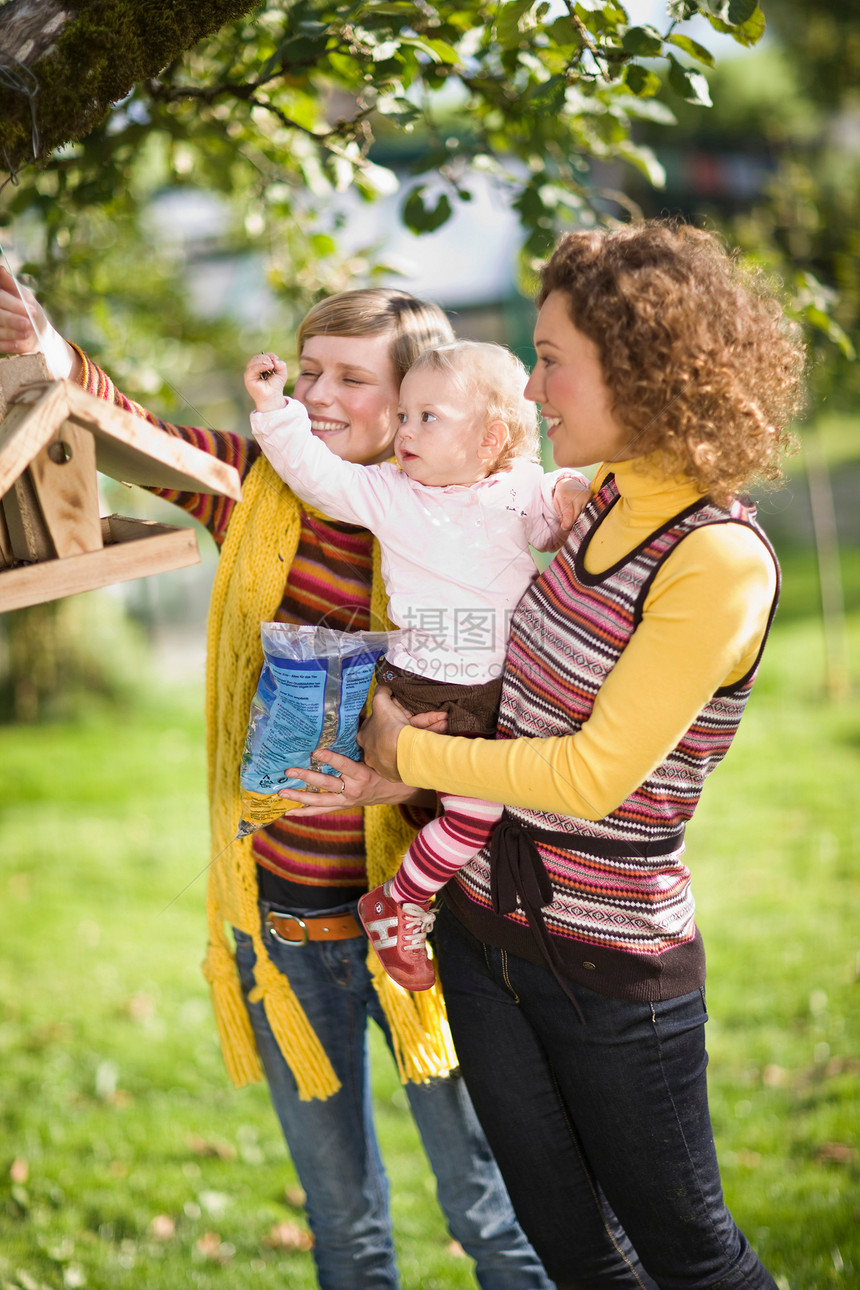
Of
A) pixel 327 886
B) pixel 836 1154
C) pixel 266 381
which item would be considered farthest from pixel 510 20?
pixel 836 1154

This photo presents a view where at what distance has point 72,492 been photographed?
1.49 meters

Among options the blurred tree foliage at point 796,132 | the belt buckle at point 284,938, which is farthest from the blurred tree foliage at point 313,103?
the blurred tree foliage at point 796,132

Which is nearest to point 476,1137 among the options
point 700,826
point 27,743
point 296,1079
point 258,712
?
point 296,1079

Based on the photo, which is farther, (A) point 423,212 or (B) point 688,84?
(A) point 423,212

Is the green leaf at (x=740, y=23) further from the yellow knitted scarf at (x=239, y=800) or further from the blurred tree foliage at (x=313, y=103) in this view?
the yellow knitted scarf at (x=239, y=800)

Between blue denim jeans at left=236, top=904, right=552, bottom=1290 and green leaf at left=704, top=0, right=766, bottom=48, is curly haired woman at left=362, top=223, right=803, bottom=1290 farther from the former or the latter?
green leaf at left=704, top=0, right=766, bottom=48

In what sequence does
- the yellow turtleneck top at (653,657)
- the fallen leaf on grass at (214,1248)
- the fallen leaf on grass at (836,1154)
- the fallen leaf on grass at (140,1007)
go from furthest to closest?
1. the fallen leaf on grass at (140,1007)
2. the fallen leaf on grass at (836,1154)
3. the fallen leaf on grass at (214,1248)
4. the yellow turtleneck top at (653,657)

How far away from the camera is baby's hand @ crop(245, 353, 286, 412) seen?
164 cm

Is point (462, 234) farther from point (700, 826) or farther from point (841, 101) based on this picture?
point (841, 101)

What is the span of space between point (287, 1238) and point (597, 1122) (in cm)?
177

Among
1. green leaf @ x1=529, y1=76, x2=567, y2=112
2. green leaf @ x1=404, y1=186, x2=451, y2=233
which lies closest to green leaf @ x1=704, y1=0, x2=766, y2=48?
green leaf @ x1=529, y1=76, x2=567, y2=112

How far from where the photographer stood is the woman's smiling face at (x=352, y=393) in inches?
71.2

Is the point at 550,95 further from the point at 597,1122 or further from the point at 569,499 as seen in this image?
the point at 597,1122

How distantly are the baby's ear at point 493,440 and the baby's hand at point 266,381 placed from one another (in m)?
0.34
